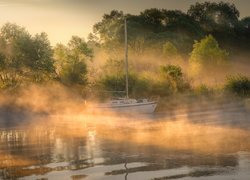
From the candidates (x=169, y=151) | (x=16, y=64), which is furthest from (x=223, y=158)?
(x=16, y=64)

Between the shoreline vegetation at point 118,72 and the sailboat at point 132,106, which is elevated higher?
the shoreline vegetation at point 118,72

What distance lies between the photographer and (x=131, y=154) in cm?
2033

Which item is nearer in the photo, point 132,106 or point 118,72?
point 132,106

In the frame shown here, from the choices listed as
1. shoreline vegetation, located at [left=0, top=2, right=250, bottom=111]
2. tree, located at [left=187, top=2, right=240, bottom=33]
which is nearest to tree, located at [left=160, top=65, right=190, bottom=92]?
shoreline vegetation, located at [left=0, top=2, right=250, bottom=111]

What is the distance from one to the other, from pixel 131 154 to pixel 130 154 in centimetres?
4

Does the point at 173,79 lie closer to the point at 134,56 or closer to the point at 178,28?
the point at 134,56

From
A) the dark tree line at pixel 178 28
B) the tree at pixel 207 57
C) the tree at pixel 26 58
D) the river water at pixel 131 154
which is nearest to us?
the river water at pixel 131 154

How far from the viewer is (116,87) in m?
59.8

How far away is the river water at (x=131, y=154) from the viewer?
16.2 m

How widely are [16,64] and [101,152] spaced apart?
1905 inches

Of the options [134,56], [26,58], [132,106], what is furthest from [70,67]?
[134,56]

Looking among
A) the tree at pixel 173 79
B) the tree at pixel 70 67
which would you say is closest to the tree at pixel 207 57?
the tree at pixel 173 79

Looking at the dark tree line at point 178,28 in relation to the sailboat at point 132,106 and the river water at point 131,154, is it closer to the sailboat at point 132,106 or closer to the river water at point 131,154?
the sailboat at point 132,106

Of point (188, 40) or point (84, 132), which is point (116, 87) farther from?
point (188, 40)
